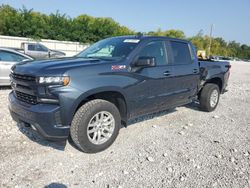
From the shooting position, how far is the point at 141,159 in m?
3.99

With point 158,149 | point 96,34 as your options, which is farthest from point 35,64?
point 96,34

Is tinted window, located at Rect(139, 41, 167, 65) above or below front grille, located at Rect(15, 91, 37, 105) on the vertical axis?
above

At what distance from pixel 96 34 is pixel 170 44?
31.7 metres

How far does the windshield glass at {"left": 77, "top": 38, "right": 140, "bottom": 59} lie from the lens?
4.68 metres

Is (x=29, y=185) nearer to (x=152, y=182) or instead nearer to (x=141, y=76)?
(x=152, y=182)

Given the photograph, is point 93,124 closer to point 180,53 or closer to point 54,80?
point 54,80

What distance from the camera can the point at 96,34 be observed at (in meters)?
36.0

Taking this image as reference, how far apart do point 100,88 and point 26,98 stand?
1.09 m

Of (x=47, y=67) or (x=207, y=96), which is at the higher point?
(x=47, y=67)

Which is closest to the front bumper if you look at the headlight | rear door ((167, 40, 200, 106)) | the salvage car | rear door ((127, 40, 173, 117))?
the headlight

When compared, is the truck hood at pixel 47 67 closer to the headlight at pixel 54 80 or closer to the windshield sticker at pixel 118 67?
the headlight at pixel 54 80

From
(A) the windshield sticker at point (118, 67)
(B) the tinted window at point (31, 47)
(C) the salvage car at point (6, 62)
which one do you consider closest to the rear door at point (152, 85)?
(A) the windshield sticker at point (118, 67)

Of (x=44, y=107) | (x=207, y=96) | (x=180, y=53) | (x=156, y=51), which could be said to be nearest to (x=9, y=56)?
(x=156, y=51)

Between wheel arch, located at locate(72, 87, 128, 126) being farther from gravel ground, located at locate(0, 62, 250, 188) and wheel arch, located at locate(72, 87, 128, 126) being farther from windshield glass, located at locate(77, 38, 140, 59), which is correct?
windshield glass, located at locate(77, 38, 140, 59)
